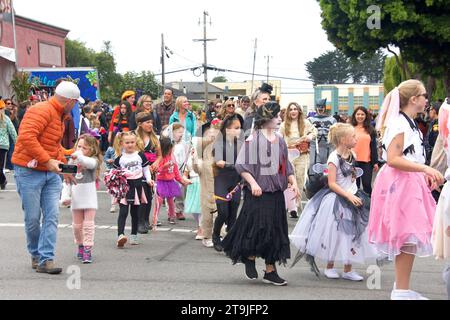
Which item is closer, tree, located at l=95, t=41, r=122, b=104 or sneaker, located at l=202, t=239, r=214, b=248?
sneaker, located at l=202, t=239, r=214, b=248

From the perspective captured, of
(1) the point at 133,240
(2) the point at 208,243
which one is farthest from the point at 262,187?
(1) the point at 133,240

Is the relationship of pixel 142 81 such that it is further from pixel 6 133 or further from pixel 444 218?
pixel 444 218

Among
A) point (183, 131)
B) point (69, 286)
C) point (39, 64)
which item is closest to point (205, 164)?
point (183, 131)

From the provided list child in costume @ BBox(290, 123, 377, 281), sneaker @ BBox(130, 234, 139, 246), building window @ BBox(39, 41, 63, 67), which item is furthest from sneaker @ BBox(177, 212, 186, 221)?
building window @ BBox(39, 41, 63, 67)

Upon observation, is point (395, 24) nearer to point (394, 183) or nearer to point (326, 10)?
point (326, 10)

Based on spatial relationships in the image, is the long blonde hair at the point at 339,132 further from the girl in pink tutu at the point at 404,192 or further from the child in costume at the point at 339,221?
the girl in pink tutu at the point at 404,192

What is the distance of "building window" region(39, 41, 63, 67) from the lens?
3828 centimetres

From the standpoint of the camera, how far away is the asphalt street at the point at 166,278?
649 centimetres

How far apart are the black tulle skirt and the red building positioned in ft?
90.6

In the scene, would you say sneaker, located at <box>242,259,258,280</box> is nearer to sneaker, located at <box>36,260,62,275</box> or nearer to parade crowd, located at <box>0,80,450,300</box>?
parade crowd, located at <box>0,80,450,300</box>

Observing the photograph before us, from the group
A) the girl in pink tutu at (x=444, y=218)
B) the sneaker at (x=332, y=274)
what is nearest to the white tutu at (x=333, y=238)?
the sneaker at (x=332, y=274)

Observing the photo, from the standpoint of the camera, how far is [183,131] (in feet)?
37.2

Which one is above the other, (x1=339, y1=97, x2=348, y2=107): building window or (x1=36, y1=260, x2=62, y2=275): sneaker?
(x1=339, y1=97, x2=348, y2=107): building window
